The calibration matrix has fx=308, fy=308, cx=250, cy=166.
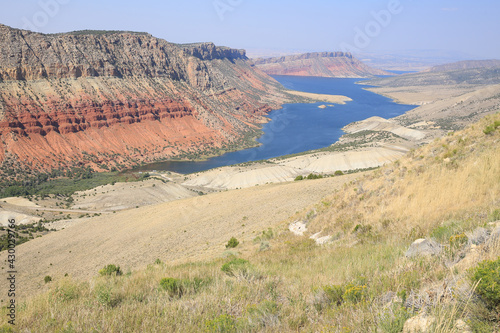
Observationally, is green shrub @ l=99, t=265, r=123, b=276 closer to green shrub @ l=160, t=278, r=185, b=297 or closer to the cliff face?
green shrub @ l=160, t=278, r=185, b=297

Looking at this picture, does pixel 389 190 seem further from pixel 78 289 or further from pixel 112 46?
pixel 112 46


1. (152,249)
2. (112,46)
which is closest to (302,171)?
(152,249)

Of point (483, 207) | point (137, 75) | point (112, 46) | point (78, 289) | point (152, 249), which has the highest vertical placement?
point (112, 46)

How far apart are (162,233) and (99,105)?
278 ft

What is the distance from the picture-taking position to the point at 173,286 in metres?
6.33

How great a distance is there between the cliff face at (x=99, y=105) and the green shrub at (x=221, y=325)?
86757 mm

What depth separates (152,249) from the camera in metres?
23.8

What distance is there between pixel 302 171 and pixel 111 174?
50514mm

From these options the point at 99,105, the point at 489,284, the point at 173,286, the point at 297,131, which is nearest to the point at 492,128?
the point at 489,284

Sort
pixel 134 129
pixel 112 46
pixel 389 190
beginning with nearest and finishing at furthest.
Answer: pixel 389 190
pixel 134 129
pixel 112 46

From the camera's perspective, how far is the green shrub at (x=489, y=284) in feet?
11.7

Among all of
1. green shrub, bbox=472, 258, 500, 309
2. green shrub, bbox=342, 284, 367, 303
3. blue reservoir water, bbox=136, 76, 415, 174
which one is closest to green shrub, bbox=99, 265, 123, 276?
green shrub, bbox=342, 284, 367, 303

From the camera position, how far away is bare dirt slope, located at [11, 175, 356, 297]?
22.2 m

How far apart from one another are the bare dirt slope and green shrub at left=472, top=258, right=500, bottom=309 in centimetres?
1568
